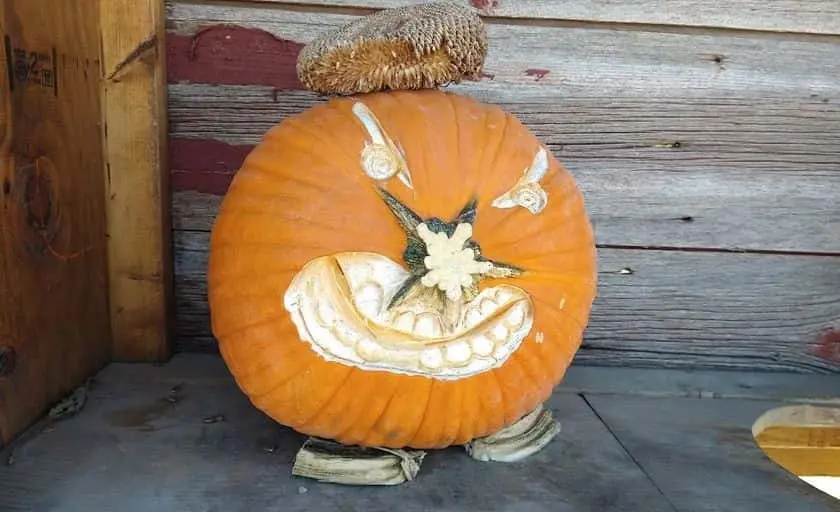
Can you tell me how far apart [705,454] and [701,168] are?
1.62ft

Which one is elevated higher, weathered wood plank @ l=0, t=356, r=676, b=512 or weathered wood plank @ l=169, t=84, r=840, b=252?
weathered wood plank @ l=169, t=84, r=840, b=252

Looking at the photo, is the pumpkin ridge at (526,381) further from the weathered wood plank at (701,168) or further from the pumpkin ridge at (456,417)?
the weathered wood plank at (701,168)

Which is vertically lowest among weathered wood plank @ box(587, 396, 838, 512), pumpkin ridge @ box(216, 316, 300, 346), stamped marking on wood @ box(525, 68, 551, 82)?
weathered wood plank @ box(587, 396, 838, 512)

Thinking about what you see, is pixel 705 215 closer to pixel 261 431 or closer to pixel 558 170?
pixel 558 170

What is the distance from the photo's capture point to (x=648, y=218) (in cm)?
113

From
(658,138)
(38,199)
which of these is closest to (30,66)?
(38,199)

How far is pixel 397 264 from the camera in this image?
0.68 m

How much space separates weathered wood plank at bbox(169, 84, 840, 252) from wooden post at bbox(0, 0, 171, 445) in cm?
10

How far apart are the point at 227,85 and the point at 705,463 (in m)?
0.84

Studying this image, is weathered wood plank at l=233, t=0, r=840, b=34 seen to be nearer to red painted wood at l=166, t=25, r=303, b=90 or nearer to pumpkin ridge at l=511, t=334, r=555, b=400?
red painted wood at l=166, t=25, r=303, b=90

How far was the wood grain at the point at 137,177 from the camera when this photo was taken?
0.99m

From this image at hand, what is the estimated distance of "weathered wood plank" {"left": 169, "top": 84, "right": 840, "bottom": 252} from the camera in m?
1.11

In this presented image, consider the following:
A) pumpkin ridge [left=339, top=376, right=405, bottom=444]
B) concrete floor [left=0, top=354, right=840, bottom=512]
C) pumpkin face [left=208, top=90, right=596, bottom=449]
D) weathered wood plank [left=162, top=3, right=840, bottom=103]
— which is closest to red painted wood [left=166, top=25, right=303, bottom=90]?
weathered wood plank [left=162, top=3, right=840, bottom=103]

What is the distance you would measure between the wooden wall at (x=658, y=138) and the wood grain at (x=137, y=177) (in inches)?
1.9
